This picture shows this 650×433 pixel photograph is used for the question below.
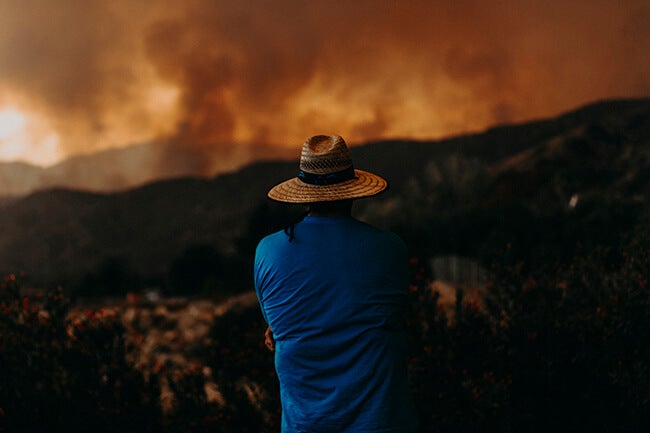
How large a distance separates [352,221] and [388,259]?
164 millimetres

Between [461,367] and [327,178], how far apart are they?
271cm

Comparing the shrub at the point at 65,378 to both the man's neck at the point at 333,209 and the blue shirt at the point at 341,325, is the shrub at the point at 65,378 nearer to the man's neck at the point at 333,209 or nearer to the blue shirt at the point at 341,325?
the blue shirt at the point at 341,325

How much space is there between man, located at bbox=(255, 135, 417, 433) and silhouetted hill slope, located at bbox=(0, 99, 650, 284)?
18739 millimetres

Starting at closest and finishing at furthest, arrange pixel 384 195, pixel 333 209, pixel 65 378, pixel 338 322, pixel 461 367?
pixel 338 322
pixel 333 209
pixel 461 367
pixel 65 378
pixel 384 195

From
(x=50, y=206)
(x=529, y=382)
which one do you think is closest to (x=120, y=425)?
(x=529, y=382)

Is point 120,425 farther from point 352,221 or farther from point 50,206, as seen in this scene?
point 50,206

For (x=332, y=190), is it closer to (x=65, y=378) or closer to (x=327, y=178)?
(x=327, y=178)

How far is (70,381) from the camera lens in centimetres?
455

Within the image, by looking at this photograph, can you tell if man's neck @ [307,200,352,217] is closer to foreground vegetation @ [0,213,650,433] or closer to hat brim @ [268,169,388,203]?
hat brim @ [268,169,388,203]

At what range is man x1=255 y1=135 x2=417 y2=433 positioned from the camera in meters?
1.87

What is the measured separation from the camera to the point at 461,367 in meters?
4.34

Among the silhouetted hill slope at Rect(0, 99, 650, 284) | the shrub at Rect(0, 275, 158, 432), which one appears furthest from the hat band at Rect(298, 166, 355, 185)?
the silhouetted hill slope at Rect(0, 99, 650, 284)

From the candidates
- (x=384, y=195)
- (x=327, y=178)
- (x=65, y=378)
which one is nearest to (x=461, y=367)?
(x=327, y=178)

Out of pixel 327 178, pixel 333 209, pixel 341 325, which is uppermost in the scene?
pixel 327 178
